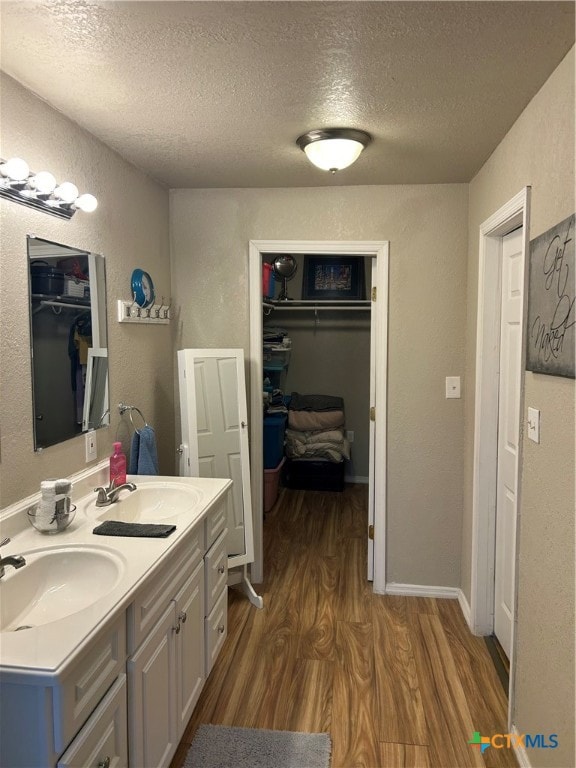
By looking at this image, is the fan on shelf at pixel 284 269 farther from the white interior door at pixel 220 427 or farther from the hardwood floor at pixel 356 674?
the hardwood floor at pixel 356 674

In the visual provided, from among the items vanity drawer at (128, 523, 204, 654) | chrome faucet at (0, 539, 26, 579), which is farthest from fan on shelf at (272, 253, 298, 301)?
chrome faucet at (0, 539, 26, 579)

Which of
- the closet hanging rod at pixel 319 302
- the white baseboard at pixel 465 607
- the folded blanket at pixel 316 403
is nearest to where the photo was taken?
the white baseboard at pixel 465 607

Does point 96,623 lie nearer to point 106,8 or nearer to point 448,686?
point 106,8

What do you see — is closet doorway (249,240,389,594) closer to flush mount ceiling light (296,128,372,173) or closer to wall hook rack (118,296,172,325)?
wall hook rack (118,296,172,325)

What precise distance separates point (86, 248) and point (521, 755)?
2.55 meters

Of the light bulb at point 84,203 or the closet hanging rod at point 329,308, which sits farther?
the closet hanging rod at point 329,308

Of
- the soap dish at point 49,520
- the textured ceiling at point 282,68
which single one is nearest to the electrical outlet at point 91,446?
the soap dish at point 49,520

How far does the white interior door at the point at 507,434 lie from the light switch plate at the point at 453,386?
0.41m

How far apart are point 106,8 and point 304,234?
184cm

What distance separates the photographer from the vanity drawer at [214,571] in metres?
2.22

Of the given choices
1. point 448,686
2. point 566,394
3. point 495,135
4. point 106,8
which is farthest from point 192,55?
point 448,686

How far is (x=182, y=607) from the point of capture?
1.90 metres

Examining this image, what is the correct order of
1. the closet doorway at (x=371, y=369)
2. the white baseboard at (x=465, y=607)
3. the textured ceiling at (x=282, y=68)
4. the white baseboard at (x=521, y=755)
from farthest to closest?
the closet doorway at (x=371, y=369), the white baseboard at (x=465, y=607), the white baseboard at (x=521, y=755), the textured ceiling at (x=282, y=68)

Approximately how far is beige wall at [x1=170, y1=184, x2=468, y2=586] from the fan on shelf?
1.65 m
